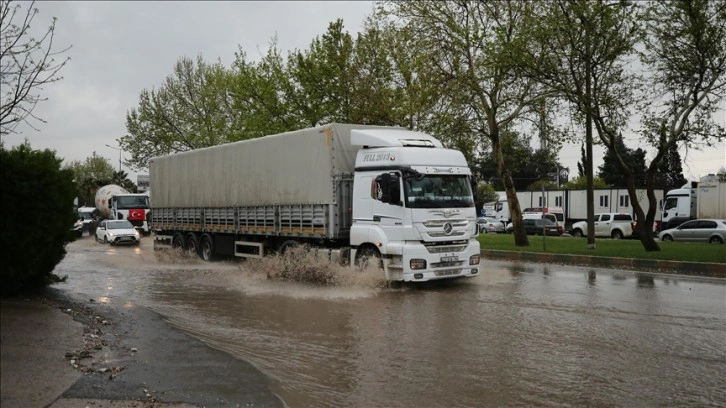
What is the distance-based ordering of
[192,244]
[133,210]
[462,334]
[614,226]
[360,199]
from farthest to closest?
[133,210] < [614,226] < [192,244] < [360,199] < [462,334]

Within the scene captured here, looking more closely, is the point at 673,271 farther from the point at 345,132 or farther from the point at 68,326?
the point at 68,326

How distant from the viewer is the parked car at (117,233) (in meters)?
31.4

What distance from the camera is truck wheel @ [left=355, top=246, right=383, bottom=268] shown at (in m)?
13.2

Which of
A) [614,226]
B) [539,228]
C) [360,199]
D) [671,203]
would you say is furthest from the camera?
[539,228]

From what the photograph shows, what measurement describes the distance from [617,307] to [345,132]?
6975 mm

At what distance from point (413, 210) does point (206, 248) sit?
1009cm

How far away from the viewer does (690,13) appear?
60.1 feet

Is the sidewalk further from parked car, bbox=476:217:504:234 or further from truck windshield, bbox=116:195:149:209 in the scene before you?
parked car, bbox=476:217:504:234

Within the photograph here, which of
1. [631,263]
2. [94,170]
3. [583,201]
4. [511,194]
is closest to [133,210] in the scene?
[511,194]

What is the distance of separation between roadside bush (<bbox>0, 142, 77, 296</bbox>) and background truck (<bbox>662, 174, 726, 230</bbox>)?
36173 mm

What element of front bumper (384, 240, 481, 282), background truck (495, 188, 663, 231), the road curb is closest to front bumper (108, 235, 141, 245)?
the road curb

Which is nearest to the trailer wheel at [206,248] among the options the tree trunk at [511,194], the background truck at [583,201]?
the tree trunk at [511,194]

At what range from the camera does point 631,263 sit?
18922mm

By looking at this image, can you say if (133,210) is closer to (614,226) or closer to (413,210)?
(614,226)
